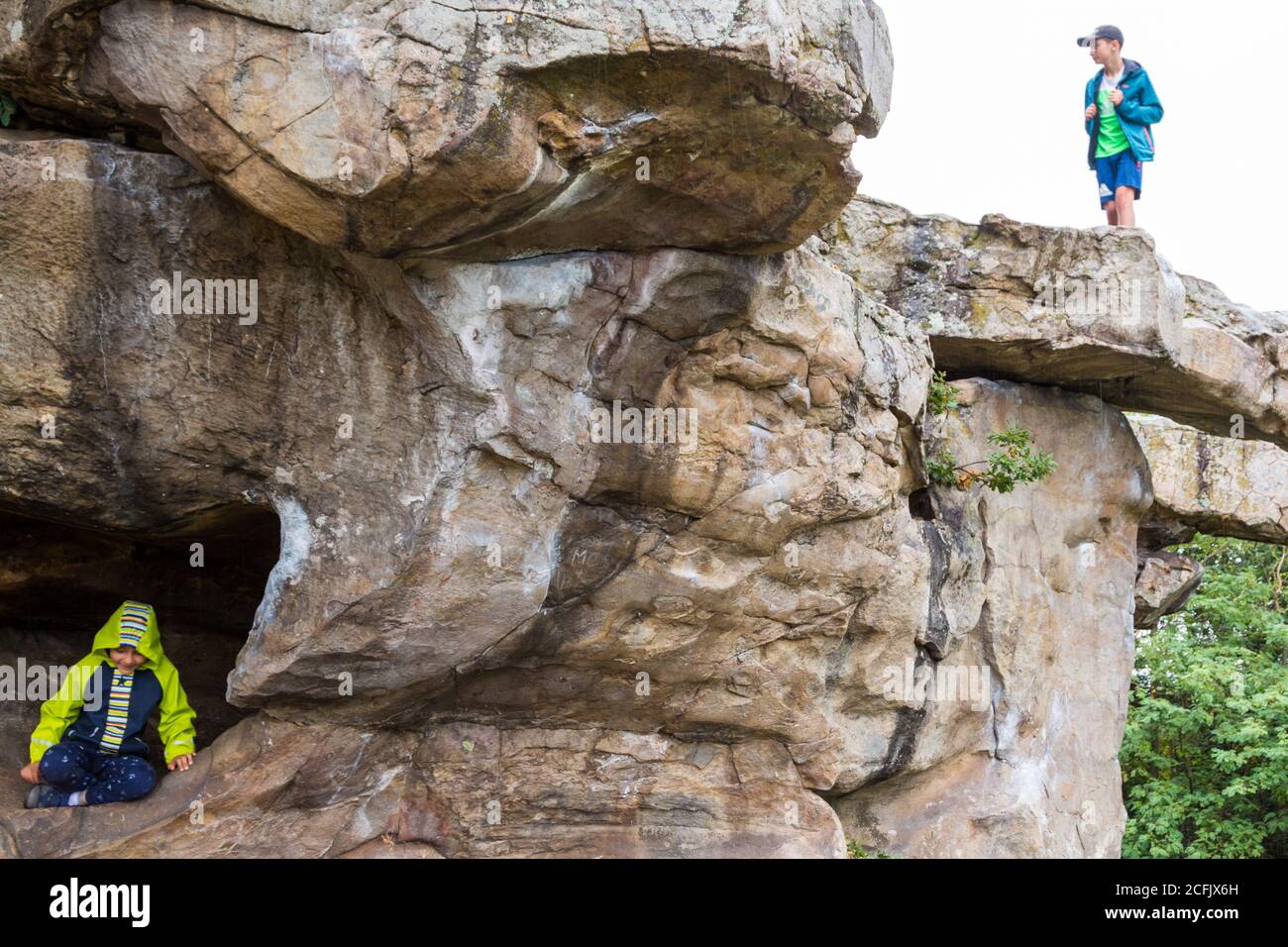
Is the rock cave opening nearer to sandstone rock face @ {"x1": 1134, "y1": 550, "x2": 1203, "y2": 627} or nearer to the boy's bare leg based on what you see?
the boy's bare leg

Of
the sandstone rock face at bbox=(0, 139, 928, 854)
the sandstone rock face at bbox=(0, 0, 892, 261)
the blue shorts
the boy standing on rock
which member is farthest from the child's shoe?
the blue shorts

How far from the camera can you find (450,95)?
16.9 ft

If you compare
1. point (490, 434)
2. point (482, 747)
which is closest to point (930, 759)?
point (482, 747)

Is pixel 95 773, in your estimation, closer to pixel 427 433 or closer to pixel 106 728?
pixel 106 728

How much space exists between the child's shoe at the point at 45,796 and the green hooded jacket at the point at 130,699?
15cm

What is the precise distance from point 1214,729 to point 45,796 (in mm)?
12964

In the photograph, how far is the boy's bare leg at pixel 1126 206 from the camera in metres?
9.35

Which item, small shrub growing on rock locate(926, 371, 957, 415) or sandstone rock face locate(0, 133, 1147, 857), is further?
small shrub growing on rock locate(926, 371, 957, 415)

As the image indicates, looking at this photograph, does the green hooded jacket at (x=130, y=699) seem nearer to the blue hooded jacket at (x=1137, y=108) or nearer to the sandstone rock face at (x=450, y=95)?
the sandstone rock face at (x=450, y=95)

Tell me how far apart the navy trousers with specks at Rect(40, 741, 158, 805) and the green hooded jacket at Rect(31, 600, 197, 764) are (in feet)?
0.19

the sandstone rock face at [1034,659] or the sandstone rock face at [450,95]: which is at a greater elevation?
the sandstone rock face at [450,95]

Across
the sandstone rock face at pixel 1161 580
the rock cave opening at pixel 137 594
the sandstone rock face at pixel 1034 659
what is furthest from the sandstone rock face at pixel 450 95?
the sandstone rock face at pixel 1161 580

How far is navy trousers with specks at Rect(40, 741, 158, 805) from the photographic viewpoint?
6465 mm
